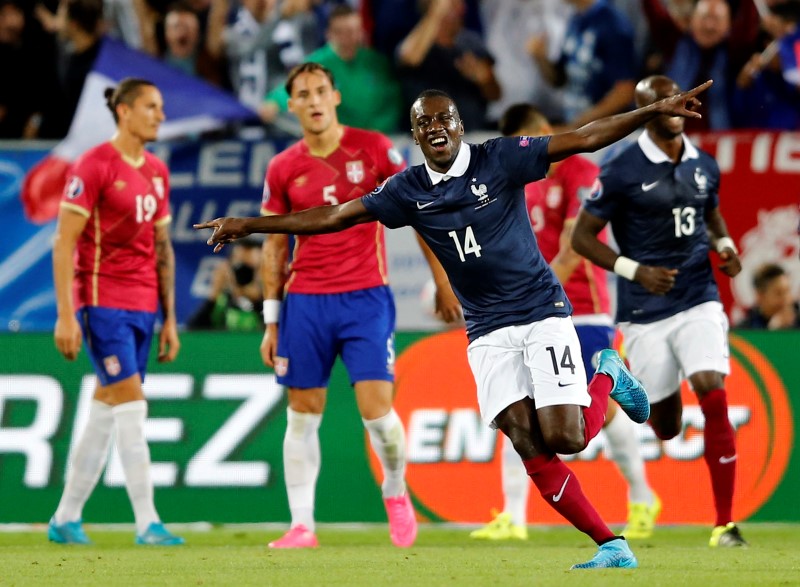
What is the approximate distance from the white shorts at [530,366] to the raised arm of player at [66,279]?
282cm

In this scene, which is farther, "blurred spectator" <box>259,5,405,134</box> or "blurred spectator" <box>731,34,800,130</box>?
"blurred spectator" <box>259,5,405,134</box>

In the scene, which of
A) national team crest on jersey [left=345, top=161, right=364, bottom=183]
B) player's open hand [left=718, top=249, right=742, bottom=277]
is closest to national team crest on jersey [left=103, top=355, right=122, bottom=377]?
national team crest on jersey [left=345, top=161, right=364, bottom=183]

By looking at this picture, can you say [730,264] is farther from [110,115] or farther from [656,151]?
[110,115]

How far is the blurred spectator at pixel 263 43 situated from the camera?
45.9 ft

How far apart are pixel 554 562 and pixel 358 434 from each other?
367cm

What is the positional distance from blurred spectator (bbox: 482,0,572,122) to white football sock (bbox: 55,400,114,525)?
235 inches

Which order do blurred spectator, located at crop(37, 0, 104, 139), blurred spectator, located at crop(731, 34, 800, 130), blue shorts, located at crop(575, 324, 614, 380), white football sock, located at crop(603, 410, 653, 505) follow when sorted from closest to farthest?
1. blue shorts, located at crop(575, 324, 614, 380)
2. white football sock, located at crop(603, 410, 653, 505)
3. blurred spectator, located at crop(731, 34, 800, 130)
4. blurred spectator, located at crop(37, 0, 104, 139)

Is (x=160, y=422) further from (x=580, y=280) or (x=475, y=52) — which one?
(x=475, y=52)

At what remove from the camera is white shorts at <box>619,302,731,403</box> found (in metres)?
8.70

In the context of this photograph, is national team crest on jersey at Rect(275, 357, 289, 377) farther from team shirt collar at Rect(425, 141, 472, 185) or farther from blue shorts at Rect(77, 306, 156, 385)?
team shirt collar at Rect(425, 141, 472, 185)

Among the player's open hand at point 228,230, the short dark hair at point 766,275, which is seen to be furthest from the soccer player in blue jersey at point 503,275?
the short dark hair at point 766,275

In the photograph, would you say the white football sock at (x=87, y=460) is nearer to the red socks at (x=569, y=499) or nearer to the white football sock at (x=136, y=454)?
the white football sock at (x=136, y=454)

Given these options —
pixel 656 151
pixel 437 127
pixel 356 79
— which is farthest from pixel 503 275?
pixel 356 79

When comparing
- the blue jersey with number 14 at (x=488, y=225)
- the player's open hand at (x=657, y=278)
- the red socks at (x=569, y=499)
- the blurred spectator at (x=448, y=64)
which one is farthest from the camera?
the blurred spectator at (x=448, y=64)
